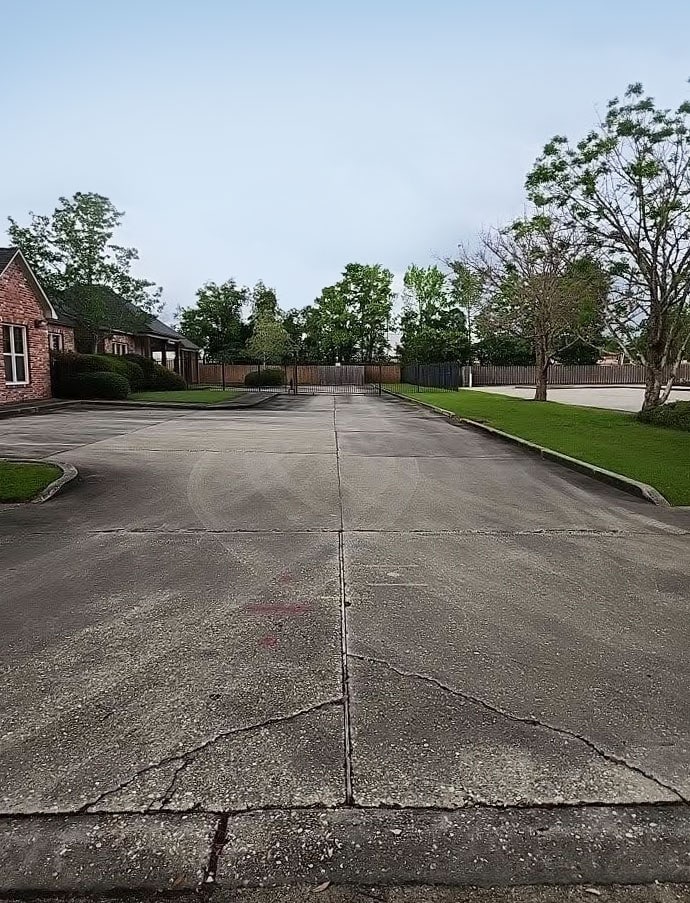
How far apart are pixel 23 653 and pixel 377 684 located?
192cm

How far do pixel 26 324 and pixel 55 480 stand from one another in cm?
1747

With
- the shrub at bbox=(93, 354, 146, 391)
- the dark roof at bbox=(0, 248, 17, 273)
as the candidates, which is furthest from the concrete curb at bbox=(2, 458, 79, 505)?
the shrub at bbox=(93, 354, 146, 391)

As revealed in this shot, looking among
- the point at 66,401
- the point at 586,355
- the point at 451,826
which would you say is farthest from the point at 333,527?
the point at 586,355

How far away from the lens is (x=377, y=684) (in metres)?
3.25

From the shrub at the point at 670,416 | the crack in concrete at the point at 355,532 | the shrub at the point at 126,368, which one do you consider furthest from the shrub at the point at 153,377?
the crack in concrete at the point at 355,532

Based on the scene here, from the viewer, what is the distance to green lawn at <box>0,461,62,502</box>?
762 centimetres

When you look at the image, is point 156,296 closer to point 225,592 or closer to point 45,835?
point 225,592

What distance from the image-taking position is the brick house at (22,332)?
2214cm

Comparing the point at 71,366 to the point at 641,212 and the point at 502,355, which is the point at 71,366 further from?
the point at 502,355

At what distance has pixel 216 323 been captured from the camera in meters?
60.3

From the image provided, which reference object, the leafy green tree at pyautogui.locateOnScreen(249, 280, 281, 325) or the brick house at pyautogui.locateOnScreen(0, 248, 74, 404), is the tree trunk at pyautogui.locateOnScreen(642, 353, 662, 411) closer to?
the brick house at pyautogui.locateOnScreen(0, 248, 74, 404)

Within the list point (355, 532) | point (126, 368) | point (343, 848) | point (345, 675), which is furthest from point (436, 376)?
point (343, 848)

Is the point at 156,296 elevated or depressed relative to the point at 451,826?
elevated

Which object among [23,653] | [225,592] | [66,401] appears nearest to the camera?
[23,653]
